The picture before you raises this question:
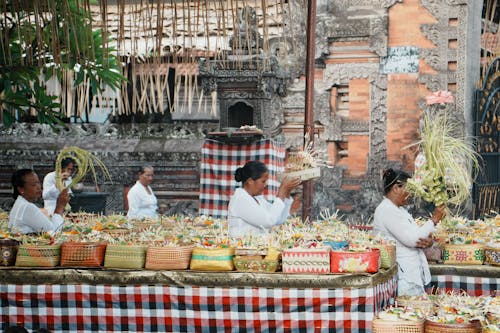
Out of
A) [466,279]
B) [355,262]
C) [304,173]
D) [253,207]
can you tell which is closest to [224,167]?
[304,173]

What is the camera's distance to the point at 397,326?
17.1ft

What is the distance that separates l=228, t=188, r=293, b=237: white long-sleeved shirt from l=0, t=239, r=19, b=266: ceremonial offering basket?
1.59m

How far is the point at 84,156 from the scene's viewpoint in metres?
7.91

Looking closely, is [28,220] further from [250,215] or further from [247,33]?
[247,33]

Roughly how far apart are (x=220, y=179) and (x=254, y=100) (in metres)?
1.98

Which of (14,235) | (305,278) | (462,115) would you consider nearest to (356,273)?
(305,278)

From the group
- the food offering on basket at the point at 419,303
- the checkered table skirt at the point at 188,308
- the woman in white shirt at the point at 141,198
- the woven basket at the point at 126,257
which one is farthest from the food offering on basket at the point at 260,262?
the woman in white shirt at the point at 141,198

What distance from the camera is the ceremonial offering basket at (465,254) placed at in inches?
255

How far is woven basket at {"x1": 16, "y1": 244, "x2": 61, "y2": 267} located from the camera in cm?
591

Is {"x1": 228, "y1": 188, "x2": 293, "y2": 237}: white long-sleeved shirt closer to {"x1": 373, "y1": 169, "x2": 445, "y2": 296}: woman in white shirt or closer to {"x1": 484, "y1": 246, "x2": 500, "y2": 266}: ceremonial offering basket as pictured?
{"x1": 373, "y1": 169, "x2": 445, "y2": 296}: woman in white shirt

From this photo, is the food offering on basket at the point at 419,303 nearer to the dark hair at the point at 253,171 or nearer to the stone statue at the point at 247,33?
the dark hair at the point at 253,171

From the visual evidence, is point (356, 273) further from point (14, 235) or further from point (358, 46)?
point (358, 46)

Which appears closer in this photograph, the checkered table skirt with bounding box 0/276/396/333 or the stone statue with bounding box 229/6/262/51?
the checkered table skirt with bounding box 0/276/396/333

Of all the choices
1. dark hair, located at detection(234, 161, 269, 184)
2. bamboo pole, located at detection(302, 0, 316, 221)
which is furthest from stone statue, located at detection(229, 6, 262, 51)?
dark hair, located at detection(234, 161, 269, 184)
